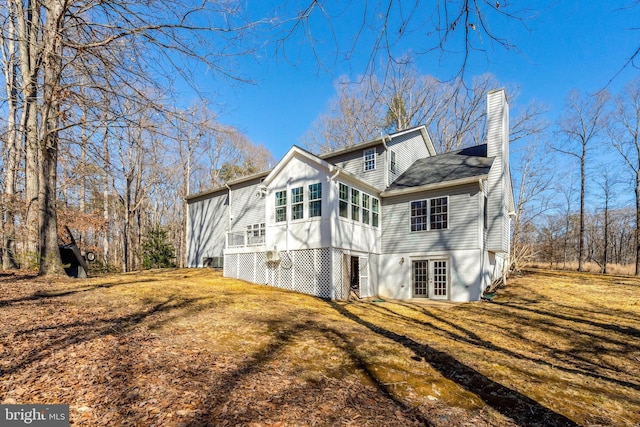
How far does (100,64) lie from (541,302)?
49.5 ft

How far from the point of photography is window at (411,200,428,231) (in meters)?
13.8

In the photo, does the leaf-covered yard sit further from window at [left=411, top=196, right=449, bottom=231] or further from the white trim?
the white trim

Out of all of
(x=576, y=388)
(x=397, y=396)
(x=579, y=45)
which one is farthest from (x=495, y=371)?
(x=579, y=45)

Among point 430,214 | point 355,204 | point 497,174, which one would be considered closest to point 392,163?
point 430,214

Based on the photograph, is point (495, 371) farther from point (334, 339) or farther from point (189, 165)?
point (189, 165)

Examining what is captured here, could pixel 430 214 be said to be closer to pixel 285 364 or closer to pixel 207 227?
pixel 285 364

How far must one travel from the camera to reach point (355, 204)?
13.4m

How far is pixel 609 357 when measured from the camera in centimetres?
669

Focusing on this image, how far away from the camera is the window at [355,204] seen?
13250 mm

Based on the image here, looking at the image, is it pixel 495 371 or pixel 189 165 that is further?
pixel 189 165

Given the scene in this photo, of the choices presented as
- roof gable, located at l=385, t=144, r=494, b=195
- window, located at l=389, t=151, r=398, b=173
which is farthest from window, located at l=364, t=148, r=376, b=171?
roof gable, located at l=385, t=144, r=494, b=195

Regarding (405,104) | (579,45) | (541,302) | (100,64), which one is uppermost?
(405,104)

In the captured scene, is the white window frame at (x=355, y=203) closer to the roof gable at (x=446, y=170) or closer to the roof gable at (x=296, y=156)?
the roof gable at (x=296, y=156)

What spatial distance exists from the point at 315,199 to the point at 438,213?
5.14 meters
